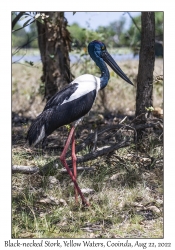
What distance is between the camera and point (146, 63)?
20.5 feet

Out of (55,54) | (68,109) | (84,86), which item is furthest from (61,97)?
(55,54)

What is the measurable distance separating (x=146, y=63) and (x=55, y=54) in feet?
6.78

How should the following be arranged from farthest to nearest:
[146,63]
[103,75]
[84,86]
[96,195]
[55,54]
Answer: [55,54] < [146,63] < [103,75] < [84,86] < [96,195]

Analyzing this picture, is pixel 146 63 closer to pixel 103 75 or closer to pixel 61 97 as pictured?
pixel 103 75

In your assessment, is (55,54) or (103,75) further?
(55,54)

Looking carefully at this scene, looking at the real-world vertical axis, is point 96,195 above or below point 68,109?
below

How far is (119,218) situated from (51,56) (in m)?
3.33

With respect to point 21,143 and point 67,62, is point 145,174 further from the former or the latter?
point 67,62

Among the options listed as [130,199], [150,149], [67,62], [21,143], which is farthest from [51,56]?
[130,199]

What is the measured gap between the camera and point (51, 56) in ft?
24.1

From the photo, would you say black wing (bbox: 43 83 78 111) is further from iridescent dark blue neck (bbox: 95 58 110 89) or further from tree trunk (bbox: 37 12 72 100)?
tree trunk (bbox: 37 12 72 100)

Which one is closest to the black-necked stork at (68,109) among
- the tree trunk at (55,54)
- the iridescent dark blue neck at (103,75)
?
the iridescent dark blue neck at (103,75)

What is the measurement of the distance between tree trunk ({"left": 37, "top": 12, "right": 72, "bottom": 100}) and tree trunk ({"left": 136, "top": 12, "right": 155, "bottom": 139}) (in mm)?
1860

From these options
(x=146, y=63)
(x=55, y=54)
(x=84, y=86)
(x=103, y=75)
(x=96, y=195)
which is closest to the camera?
(x=96, y=195)
